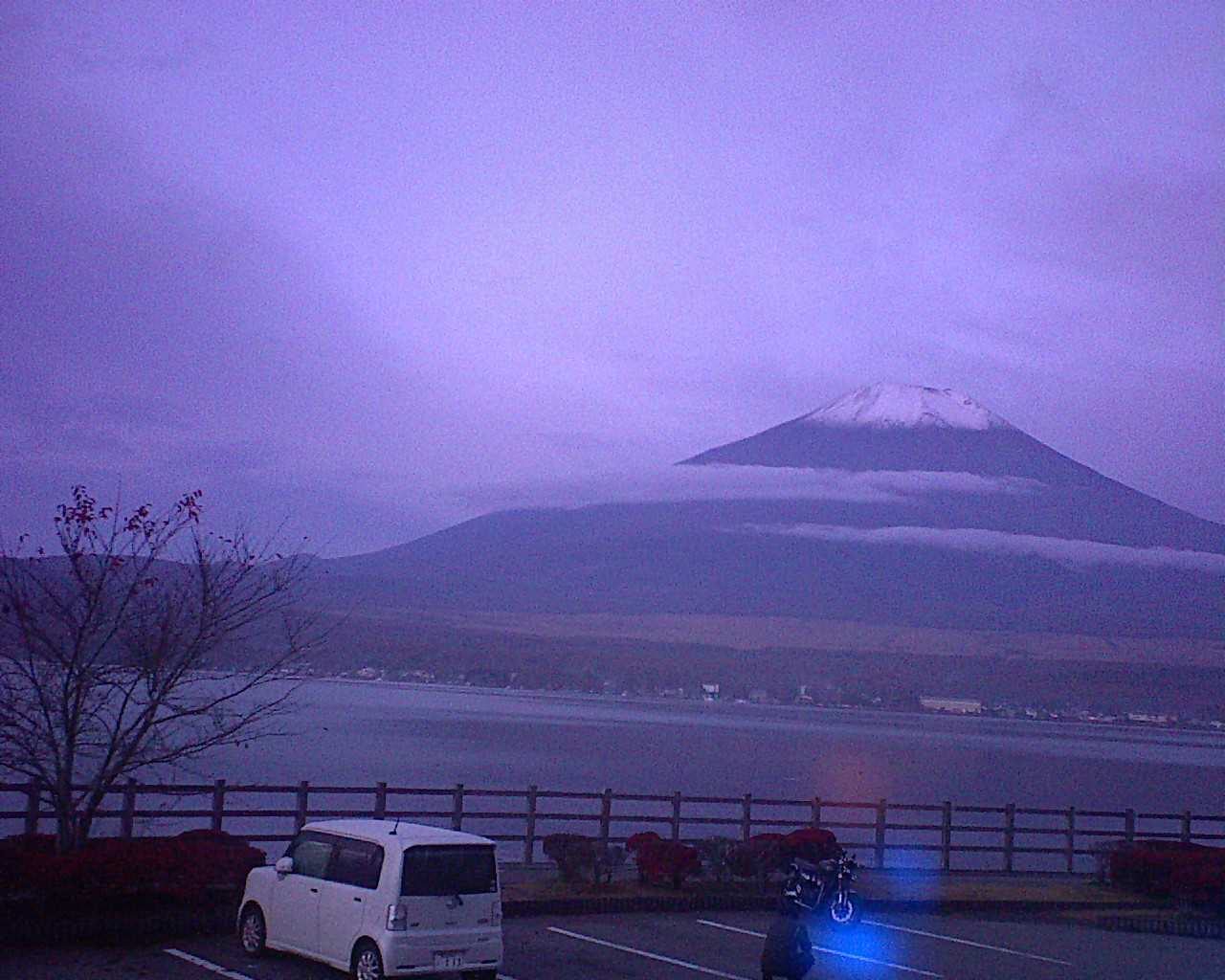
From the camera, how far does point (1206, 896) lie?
67.8 feet

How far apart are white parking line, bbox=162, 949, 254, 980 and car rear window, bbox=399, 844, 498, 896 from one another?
1.94m

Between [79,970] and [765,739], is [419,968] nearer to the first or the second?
[79,970]

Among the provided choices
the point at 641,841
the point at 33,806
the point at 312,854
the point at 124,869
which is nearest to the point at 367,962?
the point at 312,854

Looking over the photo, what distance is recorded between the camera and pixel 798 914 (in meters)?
11.8

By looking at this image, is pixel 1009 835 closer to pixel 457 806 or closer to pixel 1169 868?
pixel 1169 868

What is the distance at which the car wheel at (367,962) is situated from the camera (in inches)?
454

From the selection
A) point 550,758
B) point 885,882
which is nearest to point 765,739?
→ point 550,758

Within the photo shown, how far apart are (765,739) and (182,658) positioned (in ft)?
392

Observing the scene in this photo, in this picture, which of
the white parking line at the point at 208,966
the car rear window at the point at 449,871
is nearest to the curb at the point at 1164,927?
the car rear window at the point at 449,871

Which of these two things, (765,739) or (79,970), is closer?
(79,970)

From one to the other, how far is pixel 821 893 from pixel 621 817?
7.84 meters

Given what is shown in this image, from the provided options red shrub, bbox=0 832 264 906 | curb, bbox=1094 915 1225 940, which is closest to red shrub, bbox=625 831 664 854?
red shrub, bbox=0 832 264 906

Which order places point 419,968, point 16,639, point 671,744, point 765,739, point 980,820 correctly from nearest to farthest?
point 419,968
point 16,639
point 980,820
point 671,744
point 765,739

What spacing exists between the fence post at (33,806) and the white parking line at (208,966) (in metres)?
3.27
